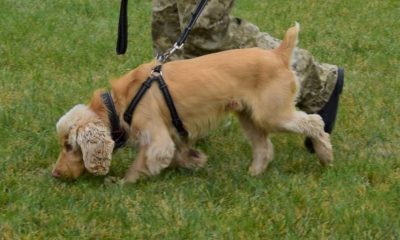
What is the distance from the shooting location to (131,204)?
15.1 feet

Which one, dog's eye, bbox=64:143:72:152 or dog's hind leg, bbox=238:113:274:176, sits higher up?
dog's eye, bbox=64:143:72:152

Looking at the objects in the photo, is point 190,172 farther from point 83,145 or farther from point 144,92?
point 83,145

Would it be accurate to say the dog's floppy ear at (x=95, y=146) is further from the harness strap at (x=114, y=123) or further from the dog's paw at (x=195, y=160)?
the dog's paw at (x=195, y=160)

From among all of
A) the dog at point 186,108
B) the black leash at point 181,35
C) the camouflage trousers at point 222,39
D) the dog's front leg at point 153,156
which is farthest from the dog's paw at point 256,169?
the black leash at point 181,35

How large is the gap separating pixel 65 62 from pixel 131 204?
3.63 meters

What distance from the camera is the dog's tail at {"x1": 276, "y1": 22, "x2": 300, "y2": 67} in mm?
5203

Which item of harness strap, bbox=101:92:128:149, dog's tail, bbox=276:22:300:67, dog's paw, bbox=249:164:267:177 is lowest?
dog's paw, bbox=249:164:267:177

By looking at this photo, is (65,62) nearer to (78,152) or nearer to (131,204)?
(78,152)

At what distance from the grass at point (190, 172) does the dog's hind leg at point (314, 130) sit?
121 millimetres

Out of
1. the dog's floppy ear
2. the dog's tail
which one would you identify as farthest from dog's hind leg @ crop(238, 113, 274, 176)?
the dog's floppy ear

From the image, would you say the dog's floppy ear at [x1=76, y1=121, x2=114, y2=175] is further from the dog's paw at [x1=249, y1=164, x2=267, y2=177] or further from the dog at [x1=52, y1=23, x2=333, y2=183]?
the dog's paw at [x1=249, y1=164, x2=267, y2=177]

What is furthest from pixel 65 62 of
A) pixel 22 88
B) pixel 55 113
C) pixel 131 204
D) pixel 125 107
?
pixel 131 204

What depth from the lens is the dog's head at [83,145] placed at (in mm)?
4879

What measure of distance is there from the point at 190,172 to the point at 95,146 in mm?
826
